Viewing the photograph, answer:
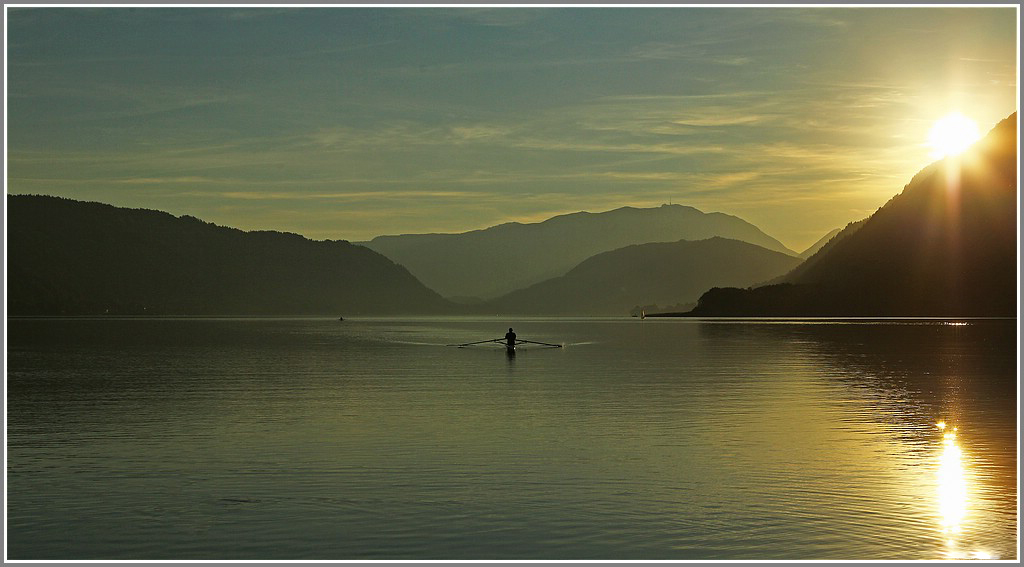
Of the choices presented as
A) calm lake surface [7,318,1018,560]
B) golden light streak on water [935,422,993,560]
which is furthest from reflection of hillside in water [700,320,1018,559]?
calm lake surface [7,318,1018,560]

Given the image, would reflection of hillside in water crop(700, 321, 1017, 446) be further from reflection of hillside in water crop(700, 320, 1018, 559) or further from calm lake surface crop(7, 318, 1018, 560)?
calm lake surface crop(7, 318, 1018, 560)

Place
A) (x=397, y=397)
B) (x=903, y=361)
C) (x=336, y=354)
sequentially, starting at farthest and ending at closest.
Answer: (x=336, y=354) → (x=903, y=361) → (x=397, y=397)

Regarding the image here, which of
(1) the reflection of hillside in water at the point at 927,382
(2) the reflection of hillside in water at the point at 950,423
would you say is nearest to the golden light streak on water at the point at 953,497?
(2) the reflection of hillside in water at the point at 950,423

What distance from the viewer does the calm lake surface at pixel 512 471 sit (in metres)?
17.0

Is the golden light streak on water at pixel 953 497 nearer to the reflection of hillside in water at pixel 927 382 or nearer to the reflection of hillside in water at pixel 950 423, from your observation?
the reflection of hillside in water at pixel 950 423

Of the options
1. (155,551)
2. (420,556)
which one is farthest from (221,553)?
(420,556)

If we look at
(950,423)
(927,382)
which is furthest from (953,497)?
(927,382)

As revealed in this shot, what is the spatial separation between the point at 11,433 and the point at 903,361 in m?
55.9

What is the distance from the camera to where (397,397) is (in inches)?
1646

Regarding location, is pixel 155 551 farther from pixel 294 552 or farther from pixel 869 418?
pixel 869 418

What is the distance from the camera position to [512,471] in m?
23.3

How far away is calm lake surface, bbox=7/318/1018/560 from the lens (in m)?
17.0

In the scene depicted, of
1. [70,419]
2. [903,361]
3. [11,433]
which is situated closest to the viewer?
[11,433]

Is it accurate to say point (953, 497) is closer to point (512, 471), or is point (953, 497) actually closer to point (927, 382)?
point (512, 471)
